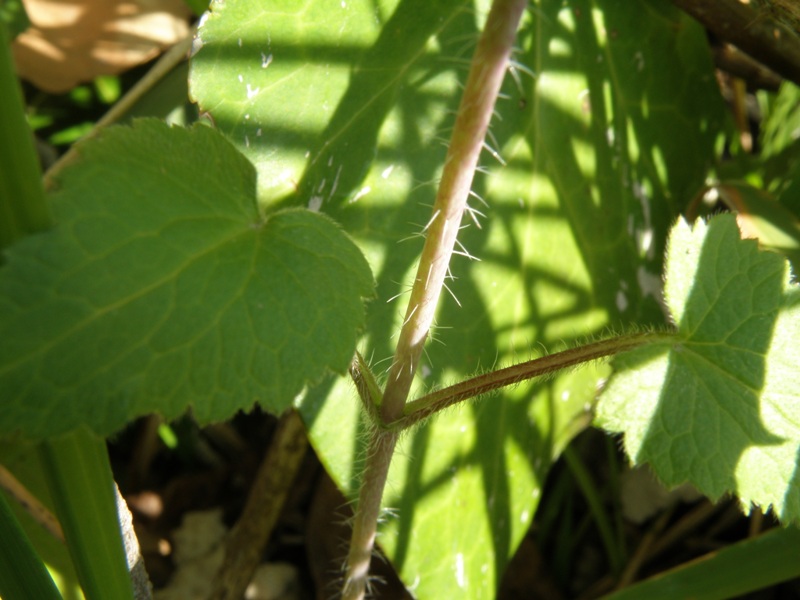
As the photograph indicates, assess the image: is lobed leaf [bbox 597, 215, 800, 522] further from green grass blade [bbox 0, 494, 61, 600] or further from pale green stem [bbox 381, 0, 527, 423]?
green grass blade [bbox 0, 494, 61, 600]

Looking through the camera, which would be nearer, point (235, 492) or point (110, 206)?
point (110, 206)

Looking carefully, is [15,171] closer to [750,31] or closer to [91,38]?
[750,31]

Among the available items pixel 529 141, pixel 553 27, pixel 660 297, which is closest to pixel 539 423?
pixel 660 297

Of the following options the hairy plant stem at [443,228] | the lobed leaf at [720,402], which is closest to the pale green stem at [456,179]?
the hairy plant stem at [443,228]

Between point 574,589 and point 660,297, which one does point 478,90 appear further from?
point 574,589

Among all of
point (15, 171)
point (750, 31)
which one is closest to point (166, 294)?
point (15, 171)

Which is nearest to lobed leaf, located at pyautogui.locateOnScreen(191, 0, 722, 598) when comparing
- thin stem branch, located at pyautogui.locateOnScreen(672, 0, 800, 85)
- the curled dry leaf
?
thin stem branch, located at pyautogui.locateOnScreen(672, 0, 800, 85)
